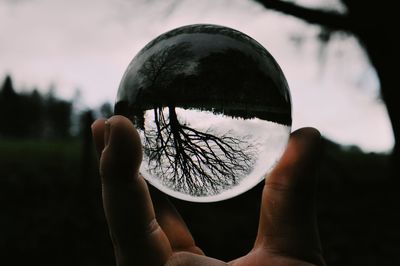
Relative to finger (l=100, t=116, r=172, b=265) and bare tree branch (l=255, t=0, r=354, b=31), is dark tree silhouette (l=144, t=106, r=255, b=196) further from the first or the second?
bare tree branch (l=255, t=0, r=354, b=31)

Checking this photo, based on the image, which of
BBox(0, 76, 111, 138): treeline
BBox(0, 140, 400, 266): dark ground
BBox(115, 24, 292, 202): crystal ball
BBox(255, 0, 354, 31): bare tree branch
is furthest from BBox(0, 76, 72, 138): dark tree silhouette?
BBox(115, 24, 292, 202): crystal ball

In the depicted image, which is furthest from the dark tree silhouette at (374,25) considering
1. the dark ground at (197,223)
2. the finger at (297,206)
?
the finger at (297,206)

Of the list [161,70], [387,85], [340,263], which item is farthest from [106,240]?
[161,70]

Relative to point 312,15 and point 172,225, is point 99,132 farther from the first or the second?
point 312,15

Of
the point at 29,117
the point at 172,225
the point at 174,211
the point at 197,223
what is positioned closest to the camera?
the point at 172,225

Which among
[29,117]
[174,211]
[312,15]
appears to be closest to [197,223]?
[312,15]

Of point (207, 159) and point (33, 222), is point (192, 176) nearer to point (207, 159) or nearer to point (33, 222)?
point (207, 159)

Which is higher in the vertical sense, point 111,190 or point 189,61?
point 189,61
